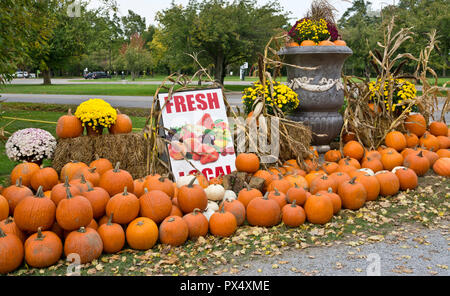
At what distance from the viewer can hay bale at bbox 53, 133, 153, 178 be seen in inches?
203

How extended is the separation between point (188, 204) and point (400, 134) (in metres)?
3.74

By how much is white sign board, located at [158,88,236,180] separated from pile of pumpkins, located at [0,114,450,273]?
356 mm

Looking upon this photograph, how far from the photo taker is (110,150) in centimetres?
531

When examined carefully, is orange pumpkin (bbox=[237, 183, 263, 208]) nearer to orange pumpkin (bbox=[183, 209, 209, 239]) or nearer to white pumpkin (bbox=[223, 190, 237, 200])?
white pumpkin (bbox=[223, 190, 237, 200])

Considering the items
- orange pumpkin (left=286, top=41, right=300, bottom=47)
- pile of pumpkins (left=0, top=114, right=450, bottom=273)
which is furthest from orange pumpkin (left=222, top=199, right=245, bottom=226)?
orange pumpkin (left=286, top=41, right=300, bottom=47)

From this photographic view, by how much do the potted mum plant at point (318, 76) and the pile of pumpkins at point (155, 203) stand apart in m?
0.74

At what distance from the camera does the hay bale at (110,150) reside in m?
5.16

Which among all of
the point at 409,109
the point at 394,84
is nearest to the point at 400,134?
the point at 409,109

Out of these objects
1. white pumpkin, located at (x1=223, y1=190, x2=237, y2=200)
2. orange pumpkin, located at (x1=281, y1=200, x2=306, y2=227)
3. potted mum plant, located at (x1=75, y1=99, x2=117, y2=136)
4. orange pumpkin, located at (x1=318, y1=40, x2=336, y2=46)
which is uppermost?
orange pumpkin, located at (x1=318, y1=40, x2=336, y2=46)

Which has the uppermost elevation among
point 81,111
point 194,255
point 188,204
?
point 81,111

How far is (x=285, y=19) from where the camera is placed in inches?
1036

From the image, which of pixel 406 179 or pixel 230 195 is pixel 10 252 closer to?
pixel 230 195

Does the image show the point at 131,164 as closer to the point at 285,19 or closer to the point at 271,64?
the point at 271,64

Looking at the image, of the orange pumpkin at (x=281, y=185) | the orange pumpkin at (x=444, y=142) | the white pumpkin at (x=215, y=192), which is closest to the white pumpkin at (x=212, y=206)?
the white pumpkin at (x=215, y=192)
